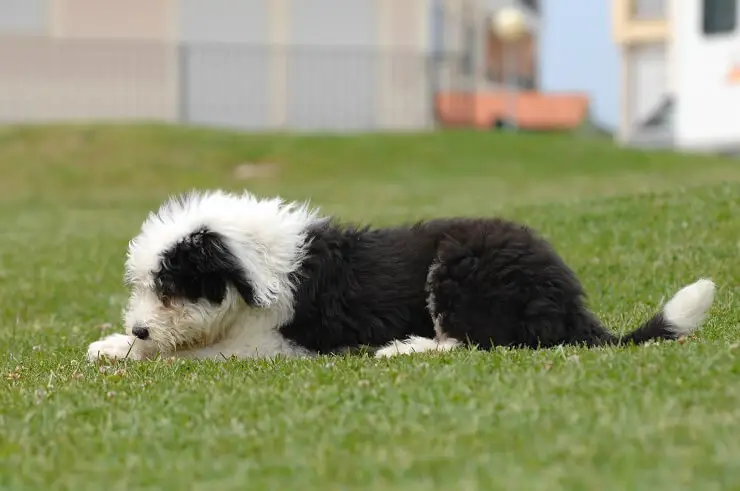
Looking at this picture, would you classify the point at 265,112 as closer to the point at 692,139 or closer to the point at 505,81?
the point at 692,139

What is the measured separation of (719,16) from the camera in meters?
32.3

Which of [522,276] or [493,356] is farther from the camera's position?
[522,276]

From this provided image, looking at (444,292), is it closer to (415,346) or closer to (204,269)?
(415,346)

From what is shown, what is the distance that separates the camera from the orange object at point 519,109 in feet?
146

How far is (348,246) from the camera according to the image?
7.79 metres

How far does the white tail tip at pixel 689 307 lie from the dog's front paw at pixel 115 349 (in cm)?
329

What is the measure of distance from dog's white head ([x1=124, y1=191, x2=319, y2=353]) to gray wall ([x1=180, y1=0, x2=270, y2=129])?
29.9 meters

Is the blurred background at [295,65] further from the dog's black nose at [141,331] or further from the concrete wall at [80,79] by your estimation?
the dog's black nose at [141,331]

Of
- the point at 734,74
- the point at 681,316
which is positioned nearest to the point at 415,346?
the point at 681,316

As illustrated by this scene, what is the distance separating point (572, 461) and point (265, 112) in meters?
34.7

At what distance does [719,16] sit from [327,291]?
27421 mm

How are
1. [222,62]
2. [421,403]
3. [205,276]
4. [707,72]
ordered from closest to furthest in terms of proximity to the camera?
1. [421,403]
2. [205,276]
3. [707,72]
4. [222,62]

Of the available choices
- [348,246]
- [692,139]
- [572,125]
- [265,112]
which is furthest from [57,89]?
[348,246]

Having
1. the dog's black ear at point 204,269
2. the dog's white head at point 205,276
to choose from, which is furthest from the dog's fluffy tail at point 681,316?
the dog's black ear at point 204,269
